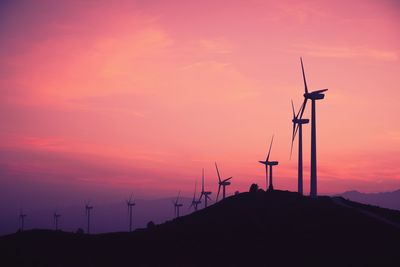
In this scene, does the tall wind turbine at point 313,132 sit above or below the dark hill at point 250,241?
above

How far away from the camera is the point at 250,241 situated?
433ft

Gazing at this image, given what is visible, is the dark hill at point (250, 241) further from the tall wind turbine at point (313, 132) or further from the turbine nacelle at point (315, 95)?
the turbine nacelle at point (315, 95)

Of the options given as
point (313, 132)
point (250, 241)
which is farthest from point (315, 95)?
point (250, 241)

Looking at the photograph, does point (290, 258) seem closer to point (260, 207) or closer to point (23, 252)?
point (260, 207)

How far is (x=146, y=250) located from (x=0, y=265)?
1274 inches

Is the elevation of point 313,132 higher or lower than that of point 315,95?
lower

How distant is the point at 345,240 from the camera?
399 ft

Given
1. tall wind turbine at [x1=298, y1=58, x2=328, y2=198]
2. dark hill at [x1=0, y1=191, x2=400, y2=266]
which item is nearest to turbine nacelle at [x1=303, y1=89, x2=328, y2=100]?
tall wind turbine at [x1=298, y1=58, x2=328, y2=198]

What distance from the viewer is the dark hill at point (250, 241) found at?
11644 centimetres

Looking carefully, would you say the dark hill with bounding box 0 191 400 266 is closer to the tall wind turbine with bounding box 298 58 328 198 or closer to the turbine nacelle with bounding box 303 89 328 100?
the tall wind turbine with bounding box 298 58 328 198

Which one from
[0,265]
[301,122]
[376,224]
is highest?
[301,122]

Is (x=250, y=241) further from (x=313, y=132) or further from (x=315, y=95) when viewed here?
(x=315, y=95)

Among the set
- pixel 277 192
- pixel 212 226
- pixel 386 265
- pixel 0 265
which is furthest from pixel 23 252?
pixel 386 265

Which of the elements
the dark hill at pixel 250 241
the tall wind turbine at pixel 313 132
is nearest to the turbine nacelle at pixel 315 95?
the tall wind turbine at pixel 313 132
